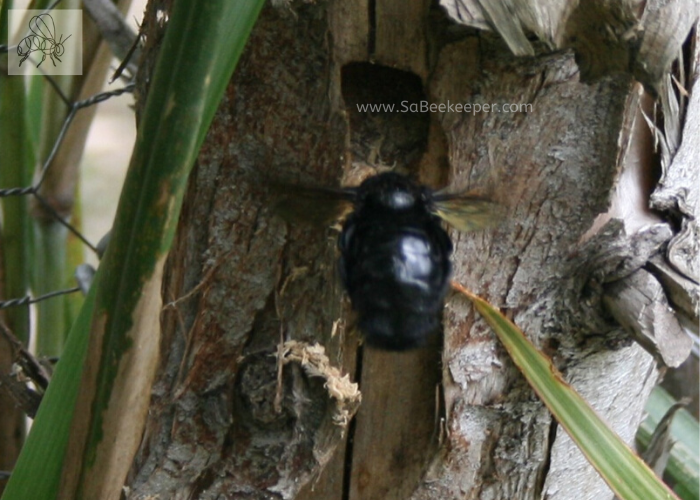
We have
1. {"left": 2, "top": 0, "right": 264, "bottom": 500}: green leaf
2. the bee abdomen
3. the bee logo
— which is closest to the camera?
{"left": 2, "top": 0, "right": 264, "bottom": 500}: green leaf

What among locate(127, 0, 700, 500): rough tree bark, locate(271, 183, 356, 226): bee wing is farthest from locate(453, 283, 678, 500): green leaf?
locate(271, 183, 356, 226): bee wing

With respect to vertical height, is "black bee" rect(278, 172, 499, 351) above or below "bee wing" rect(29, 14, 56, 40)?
below

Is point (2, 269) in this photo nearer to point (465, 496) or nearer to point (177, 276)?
point (177, 276)

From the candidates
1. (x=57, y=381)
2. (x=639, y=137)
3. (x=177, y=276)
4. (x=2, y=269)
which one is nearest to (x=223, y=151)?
(x=177, y=276)

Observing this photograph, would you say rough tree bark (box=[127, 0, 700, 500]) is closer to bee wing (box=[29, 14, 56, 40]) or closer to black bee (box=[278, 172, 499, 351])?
black bee (box=[278, 172, 499, 351])

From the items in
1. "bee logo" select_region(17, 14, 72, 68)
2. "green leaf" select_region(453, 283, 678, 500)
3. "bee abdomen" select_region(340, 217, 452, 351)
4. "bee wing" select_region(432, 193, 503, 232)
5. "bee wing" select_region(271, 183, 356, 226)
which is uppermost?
"bee logo" select_region(17, 14, 72, 68)

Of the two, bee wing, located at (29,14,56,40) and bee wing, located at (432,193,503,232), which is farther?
bee wing, located at (29,14,56,40)

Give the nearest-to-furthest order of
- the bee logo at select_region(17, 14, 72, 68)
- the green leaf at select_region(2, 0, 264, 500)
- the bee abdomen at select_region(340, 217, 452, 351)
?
1. the green leaf at select_region(2, 0, 264, 500)
2. the bee abdomen at select_region(340, 217, 452, 351)
3. the bee logo at select_region(17, 14, 72, 68)
